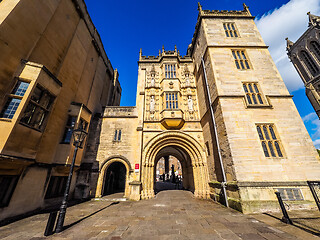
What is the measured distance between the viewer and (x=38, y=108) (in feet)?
23.9

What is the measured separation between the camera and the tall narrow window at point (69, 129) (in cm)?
920

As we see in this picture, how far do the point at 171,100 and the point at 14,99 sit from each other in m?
11.8

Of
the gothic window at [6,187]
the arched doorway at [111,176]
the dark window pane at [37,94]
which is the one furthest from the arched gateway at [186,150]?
the dark window pane at [37,94]

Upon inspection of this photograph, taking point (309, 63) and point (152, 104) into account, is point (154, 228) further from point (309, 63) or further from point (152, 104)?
point (309, 63)

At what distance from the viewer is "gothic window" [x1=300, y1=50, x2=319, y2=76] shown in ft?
105

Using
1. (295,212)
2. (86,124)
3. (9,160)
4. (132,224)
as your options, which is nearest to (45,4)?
(86,124)

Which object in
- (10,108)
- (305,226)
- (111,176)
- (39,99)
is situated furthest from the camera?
(111,176)

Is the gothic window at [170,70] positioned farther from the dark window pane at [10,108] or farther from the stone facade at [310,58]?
the stone facade at [310,58]

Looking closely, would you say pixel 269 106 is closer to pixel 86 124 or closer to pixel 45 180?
pixel 86 124

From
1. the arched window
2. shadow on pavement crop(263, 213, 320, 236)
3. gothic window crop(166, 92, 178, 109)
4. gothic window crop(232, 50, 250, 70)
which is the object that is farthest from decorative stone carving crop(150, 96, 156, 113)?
the arched window

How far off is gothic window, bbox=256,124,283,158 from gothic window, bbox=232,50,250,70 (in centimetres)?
583

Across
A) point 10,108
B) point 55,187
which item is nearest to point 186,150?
point 55,187

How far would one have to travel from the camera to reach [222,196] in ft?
28.7

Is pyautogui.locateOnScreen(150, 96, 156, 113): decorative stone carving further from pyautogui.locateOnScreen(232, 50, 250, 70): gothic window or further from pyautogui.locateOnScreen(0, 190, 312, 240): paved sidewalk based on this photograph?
pyautogui.locateOnScreen(0, 190, 312, 240): paved sidewalk
